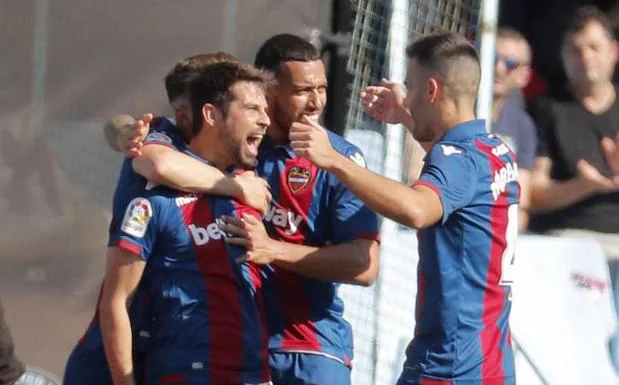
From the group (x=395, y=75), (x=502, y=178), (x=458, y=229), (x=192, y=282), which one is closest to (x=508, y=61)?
(x=395, y=75)

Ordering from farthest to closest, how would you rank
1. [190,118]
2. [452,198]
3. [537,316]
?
[537,316]
[190,118]
[452,198]

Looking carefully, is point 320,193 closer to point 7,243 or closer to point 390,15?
point 390,15

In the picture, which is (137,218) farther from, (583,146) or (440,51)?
(583,146)

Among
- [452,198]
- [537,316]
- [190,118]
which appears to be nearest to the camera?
[452,198]

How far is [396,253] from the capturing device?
6117 millimetres

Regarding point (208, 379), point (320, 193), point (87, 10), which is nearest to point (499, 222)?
point (320, 193)

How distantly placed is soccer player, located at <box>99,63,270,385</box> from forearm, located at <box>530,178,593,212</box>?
2400mm

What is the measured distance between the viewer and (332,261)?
461 cm

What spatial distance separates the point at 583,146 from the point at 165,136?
264 centimetres

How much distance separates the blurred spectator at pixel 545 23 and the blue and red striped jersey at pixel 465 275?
10.2 feet

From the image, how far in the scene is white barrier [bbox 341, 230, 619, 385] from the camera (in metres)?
5.99

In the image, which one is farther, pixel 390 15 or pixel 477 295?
pixel 390 15

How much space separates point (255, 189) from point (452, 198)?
24.5 inches

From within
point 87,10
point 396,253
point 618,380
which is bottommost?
point 618,380
